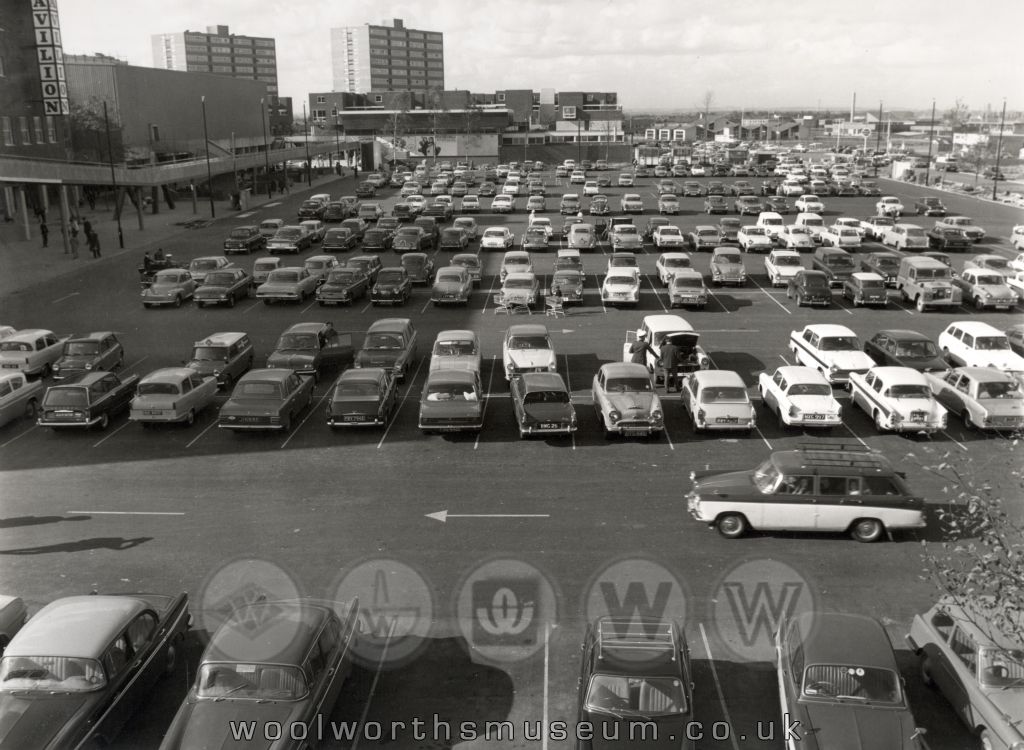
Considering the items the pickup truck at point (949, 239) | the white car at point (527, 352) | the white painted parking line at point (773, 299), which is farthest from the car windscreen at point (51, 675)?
the pickup truck at point (949, 239)

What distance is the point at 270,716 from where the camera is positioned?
32.5ft

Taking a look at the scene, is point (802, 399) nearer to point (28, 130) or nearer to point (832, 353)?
point (832, 353)

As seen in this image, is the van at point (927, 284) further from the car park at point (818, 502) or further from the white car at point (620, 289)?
the car park at point (818, 502)

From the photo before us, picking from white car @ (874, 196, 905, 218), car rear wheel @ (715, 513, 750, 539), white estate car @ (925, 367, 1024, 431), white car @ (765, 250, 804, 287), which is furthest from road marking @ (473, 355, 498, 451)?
white car @ (874, 196, 905, 218)

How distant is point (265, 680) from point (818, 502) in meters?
10.1

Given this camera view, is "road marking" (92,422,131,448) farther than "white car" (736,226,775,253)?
No

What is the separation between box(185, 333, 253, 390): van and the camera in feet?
81.2

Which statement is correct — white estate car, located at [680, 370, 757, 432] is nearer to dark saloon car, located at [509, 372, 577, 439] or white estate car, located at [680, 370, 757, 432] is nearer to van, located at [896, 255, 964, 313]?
dark saloon car, located at [509, 372, 577, 439]

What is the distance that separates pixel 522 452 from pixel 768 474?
5.98 m

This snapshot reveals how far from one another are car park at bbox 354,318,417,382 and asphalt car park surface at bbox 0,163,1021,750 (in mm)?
676

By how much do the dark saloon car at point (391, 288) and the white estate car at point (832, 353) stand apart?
1539 cm

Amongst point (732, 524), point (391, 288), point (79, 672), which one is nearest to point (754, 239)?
point (391, 288)

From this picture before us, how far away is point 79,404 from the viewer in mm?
21641

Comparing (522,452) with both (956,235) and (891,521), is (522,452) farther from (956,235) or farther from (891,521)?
(956,235)
